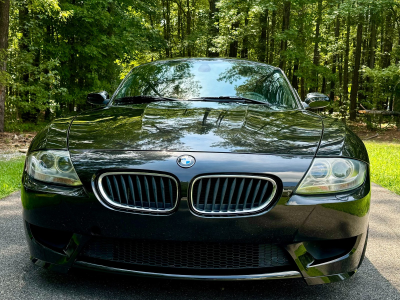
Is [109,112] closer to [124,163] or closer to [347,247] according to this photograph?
[124,163]

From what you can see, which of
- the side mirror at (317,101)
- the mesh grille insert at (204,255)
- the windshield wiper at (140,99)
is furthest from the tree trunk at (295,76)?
the mesh grille insert at (204,255)

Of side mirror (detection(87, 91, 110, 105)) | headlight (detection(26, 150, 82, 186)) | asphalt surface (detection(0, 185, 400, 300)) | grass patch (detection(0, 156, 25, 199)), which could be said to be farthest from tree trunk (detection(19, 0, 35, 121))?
headlight (detection(26, 150, 82, 186))

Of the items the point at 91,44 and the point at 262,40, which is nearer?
the point at 91,44

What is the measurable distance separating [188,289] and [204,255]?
376 millimetres

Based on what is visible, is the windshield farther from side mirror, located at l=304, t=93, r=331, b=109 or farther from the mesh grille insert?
the mesh grille insert

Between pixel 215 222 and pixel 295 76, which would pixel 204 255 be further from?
pixel 295 76

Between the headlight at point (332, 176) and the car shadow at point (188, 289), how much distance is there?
0.64 m

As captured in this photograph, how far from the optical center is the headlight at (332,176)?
208 centimetres

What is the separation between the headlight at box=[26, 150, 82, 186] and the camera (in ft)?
7.02

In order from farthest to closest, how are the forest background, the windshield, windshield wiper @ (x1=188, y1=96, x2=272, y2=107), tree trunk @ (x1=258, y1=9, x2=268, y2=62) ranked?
tree trunk @ (x1=258, y1=9, x2=268, y2=62)
the forest background
the windshield
windshield wiper @ (x1=188, y1=96, x2=272, y2=107)

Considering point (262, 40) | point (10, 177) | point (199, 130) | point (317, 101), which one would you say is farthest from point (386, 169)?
point (262, 40)

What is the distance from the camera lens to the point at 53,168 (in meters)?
2.19

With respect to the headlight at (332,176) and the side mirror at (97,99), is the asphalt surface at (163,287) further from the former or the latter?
the side mirror at (97,99)

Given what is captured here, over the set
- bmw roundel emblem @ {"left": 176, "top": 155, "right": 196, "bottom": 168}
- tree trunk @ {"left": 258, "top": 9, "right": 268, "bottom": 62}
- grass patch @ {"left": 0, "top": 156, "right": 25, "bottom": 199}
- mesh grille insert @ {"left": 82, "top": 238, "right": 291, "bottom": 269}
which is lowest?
grass patch @ {"left": 0, "top": 156, "right": 25, "bottom": 199}
